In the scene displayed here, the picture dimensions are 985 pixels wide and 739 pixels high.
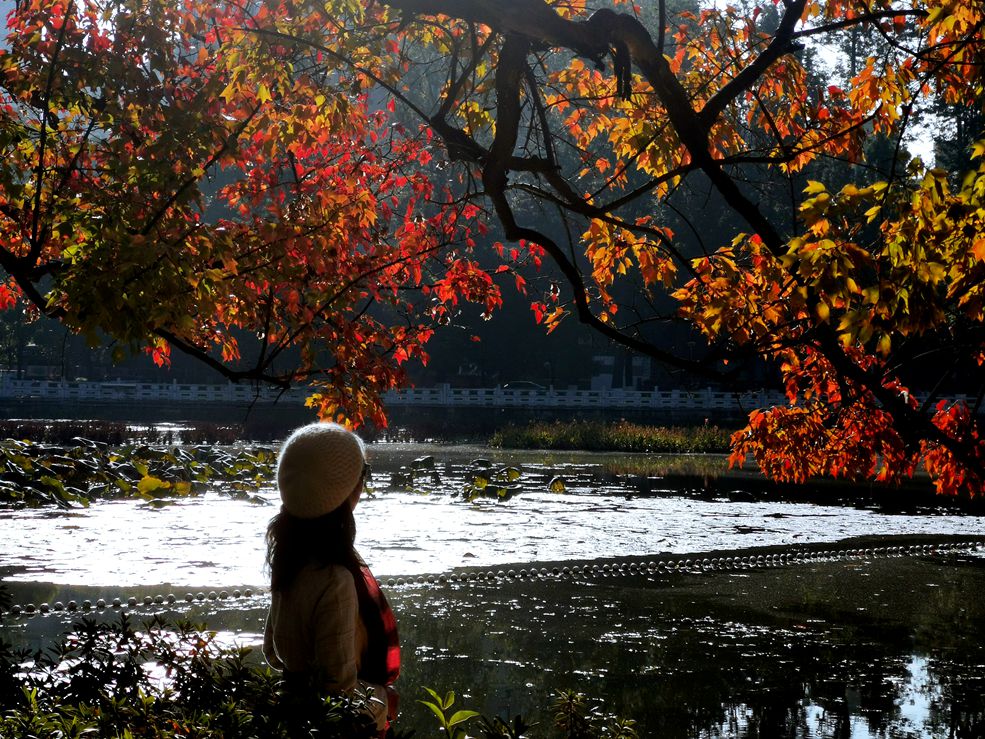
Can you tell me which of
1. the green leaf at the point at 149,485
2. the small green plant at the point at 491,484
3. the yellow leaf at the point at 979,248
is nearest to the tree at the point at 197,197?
the yellow leaf at the point at 979,248

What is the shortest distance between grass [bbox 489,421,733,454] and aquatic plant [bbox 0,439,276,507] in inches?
558

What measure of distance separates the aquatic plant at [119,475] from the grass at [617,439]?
14182 millimetres

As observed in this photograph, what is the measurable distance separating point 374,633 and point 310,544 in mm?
302

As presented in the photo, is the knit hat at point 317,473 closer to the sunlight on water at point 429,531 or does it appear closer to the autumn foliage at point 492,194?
the autumn foliage at point 492,194

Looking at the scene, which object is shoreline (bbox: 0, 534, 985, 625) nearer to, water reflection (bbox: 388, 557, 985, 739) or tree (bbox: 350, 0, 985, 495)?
water reflection (bbox: 388, 557, 985, 739)

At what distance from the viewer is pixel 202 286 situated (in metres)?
4.87

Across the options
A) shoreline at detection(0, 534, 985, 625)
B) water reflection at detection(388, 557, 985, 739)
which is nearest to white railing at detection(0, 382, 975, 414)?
shoreline at detection(0, 534, 985, 625)

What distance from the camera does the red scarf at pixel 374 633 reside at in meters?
3.04

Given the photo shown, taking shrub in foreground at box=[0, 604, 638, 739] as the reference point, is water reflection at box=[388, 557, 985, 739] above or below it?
below

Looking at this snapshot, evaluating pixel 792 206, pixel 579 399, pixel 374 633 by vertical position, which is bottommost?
pixel 374 633

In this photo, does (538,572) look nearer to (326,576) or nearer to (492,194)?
(492,194)

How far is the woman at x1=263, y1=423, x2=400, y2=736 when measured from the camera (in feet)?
9.53

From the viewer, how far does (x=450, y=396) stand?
49.0 meters

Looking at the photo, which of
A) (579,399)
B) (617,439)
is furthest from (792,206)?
(579,399)
